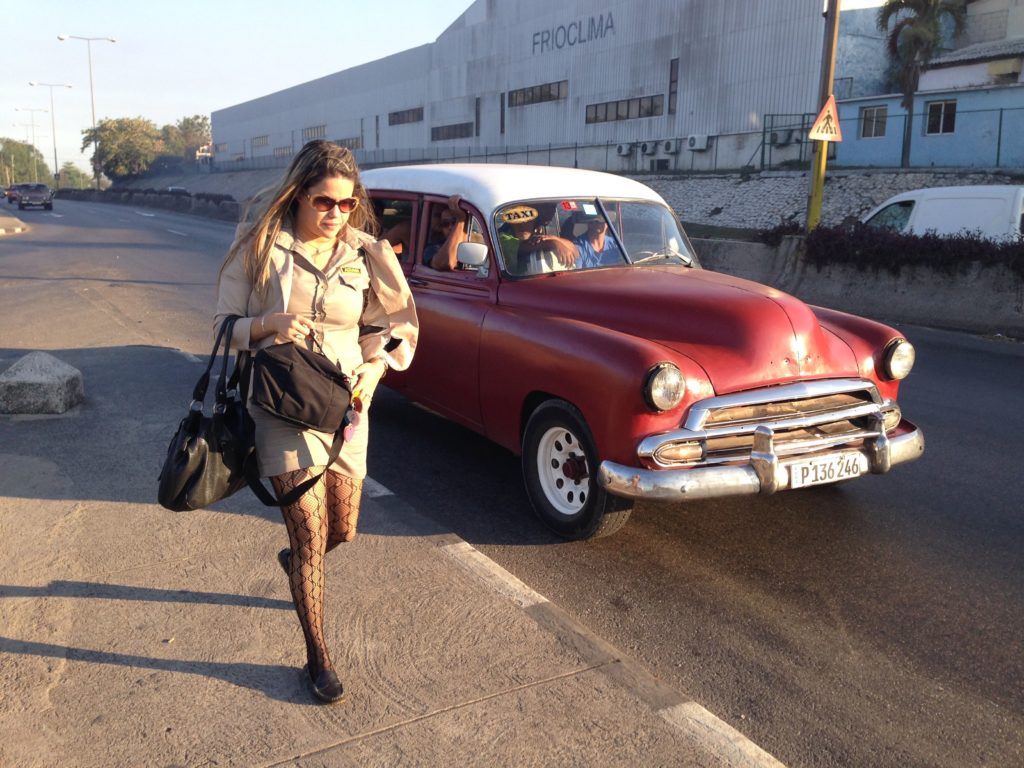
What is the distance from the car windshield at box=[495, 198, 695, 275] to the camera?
545cm

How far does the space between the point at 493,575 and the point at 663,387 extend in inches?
44.8

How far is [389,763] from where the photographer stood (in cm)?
276

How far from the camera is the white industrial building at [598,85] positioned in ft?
121

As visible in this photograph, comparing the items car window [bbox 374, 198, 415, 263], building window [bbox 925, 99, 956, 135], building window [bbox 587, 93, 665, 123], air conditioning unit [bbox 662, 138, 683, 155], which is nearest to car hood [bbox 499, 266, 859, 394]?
car window [bbox 374, 198, 415, 263]

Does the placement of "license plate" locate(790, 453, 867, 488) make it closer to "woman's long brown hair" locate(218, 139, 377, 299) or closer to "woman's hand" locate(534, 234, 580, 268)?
"woman's hand" locate(534, 234, 580, 268)

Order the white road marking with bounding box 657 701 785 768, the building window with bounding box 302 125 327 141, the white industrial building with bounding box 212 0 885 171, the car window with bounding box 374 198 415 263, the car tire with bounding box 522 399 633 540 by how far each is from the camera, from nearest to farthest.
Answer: the white road marking with bounding box 657 701 785 768, the car tire with bounding box 522 399 633 540, the car window with bounding box 374 198 415 263, the white industrial building with bounding box 212 0 885 171, the building window with bounding box 302 125 327 141

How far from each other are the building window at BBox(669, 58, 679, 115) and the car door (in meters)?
38.6

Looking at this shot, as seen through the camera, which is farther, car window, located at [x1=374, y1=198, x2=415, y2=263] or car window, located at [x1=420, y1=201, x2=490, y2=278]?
car window, located at [x1=374, y1=198, x2=415, y2=263]

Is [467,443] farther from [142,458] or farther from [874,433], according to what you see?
[874,433]

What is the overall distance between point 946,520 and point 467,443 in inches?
121

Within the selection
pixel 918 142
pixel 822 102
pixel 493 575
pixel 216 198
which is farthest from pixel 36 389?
pixel 216 198

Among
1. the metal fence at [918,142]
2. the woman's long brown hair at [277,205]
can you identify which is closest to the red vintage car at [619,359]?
the woman's long brown hair at [277,205]

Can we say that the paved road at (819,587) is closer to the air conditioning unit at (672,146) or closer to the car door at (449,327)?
the car door at (449,327)

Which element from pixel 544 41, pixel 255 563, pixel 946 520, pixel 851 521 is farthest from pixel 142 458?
pixel 544 41
